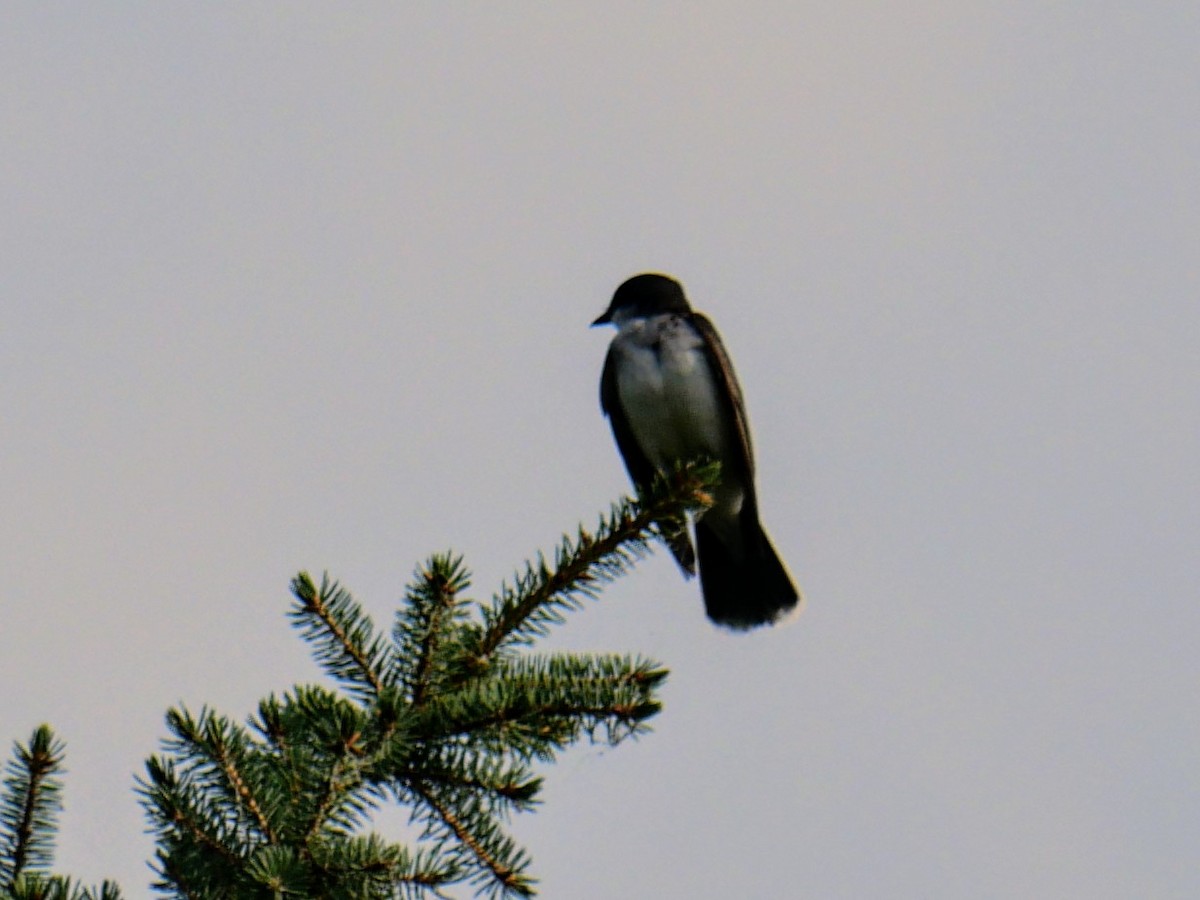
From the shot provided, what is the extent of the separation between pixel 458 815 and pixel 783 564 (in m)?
3.85

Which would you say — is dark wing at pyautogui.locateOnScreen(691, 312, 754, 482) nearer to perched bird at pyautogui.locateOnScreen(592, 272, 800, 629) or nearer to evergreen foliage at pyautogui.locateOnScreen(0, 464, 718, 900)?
perched bird at pyautogui.locateOnScreen(592, 272, 800, 629)

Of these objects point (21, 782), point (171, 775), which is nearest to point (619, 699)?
point (171, 775)

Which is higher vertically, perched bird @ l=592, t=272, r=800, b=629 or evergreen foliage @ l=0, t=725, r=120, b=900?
perched bird @ l=592, t=272, r=800, b=629

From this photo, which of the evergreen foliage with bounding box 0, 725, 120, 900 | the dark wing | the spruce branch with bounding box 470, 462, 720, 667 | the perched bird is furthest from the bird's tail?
the evergreen foliage with bounding box 0, 725, 120, 900

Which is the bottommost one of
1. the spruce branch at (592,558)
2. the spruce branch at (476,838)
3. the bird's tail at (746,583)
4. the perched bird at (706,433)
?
the spruce branch at (476,838)

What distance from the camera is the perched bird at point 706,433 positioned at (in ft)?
21.5

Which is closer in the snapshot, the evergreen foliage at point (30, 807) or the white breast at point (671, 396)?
the evergreen foliage at point (30, 807)

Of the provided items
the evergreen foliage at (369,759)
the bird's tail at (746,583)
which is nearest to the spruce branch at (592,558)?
the evergreen foliage at (369,759)

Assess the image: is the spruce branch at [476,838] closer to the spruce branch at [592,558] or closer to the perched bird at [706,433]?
the spruce branch at [592,558]

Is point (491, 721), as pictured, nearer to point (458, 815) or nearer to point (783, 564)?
point (458, 815)

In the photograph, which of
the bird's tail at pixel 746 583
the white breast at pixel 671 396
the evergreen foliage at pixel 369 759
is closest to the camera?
the evergreen foliage at pixel 369 759

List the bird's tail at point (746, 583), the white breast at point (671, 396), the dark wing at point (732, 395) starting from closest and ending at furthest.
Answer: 1. the bird's tail at point (746, 583)
2. the white breast at point (671, 396)
3. the dark wing at point (732, 395)

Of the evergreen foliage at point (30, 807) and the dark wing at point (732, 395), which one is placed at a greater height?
the dark wing at point (732, 395)

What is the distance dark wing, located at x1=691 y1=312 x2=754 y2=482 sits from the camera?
6848 millimetres
